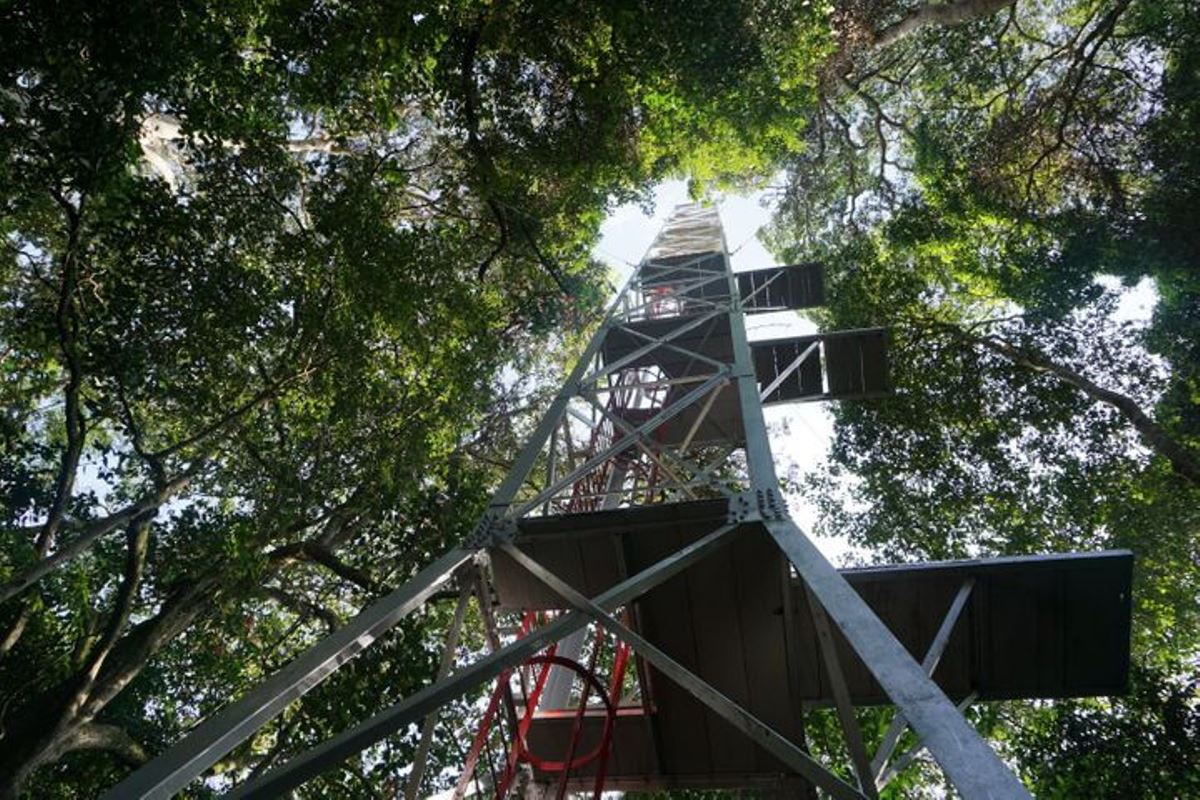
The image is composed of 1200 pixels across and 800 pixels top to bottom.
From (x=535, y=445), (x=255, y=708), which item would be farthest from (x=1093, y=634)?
(x=255, y=708)

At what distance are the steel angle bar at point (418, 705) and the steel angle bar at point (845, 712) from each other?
89cm

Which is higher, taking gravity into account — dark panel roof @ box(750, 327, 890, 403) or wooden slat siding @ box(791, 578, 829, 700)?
dark panel roof @ box(750, 327, 890, 403)

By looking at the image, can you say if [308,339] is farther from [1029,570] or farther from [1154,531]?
[1154,531]

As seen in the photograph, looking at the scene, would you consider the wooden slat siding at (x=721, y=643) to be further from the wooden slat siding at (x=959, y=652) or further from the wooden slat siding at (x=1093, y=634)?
the wooden slat siding at (x=1093, y=634)

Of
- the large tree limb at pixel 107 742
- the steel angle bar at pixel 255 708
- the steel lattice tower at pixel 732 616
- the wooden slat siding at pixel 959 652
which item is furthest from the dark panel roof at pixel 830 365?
the large tree limb at pixel 107 742

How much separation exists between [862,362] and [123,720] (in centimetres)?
1031

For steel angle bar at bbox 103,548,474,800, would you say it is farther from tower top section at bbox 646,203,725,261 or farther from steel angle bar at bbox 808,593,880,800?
tower top section at bbox 646,203,725,261

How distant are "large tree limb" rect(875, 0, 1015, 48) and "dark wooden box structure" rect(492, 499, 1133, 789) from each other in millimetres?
11383

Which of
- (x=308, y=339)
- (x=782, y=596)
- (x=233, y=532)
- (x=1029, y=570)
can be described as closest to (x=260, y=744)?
(x=233, y=532)

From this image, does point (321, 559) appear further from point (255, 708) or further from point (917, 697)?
point (917, 697)

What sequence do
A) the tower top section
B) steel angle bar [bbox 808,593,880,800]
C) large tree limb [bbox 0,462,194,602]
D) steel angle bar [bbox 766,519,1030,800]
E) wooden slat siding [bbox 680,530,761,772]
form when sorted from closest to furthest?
1. steel angle bar [bbox 766,519,1030,800]
2. steel angle bar [bbox 808,593,880,800]
3. wooden slat siding [bbox 680,530,761,772]
4. large tree limb [bbox 0,462,194,602]
5. the tower top section

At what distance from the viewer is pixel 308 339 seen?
7.27m

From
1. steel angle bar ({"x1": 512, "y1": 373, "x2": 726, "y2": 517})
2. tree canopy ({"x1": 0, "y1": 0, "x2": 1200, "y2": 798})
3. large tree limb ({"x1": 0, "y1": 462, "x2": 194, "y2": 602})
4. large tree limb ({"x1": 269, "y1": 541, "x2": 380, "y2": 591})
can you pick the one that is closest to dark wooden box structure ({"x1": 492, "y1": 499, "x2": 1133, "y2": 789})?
steel angle bar ({"x1": 512, "y1": 373, "x2": 726, "y2": 517})

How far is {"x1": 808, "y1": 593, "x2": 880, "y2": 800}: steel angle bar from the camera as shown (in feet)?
10.9
